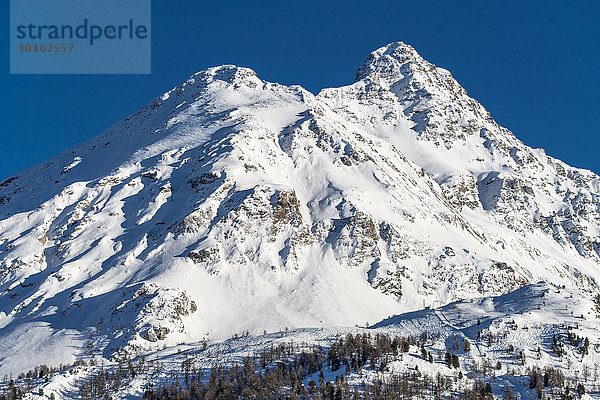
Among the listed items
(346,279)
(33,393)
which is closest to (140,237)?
(346,279)

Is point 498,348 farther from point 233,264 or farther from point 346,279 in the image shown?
point 233,264

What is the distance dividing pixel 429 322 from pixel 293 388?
37.5 metres

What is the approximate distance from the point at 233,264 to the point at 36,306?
4794 centimetres

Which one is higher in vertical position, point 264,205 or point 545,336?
point 264,205

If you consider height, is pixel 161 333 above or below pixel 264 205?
below

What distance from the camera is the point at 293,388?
10531 centimetres

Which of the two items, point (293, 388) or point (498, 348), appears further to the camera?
point (498, 348)

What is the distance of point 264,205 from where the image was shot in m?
189

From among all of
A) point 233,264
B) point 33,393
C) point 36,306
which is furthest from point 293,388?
point 36,306

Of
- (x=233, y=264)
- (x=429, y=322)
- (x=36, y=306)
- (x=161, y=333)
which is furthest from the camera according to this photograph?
(x=233, y=264)

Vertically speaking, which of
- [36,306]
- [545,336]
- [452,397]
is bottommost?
[452,397]

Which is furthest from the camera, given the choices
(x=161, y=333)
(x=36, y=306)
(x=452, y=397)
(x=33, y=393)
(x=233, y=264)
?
(x=233, y=264)

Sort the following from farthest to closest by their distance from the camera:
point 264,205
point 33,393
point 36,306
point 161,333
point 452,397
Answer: point 264,205 → point 36,306 → point 161,333 → point 33,393 → point 452,397

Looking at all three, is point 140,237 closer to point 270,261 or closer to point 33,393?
point 270,261
